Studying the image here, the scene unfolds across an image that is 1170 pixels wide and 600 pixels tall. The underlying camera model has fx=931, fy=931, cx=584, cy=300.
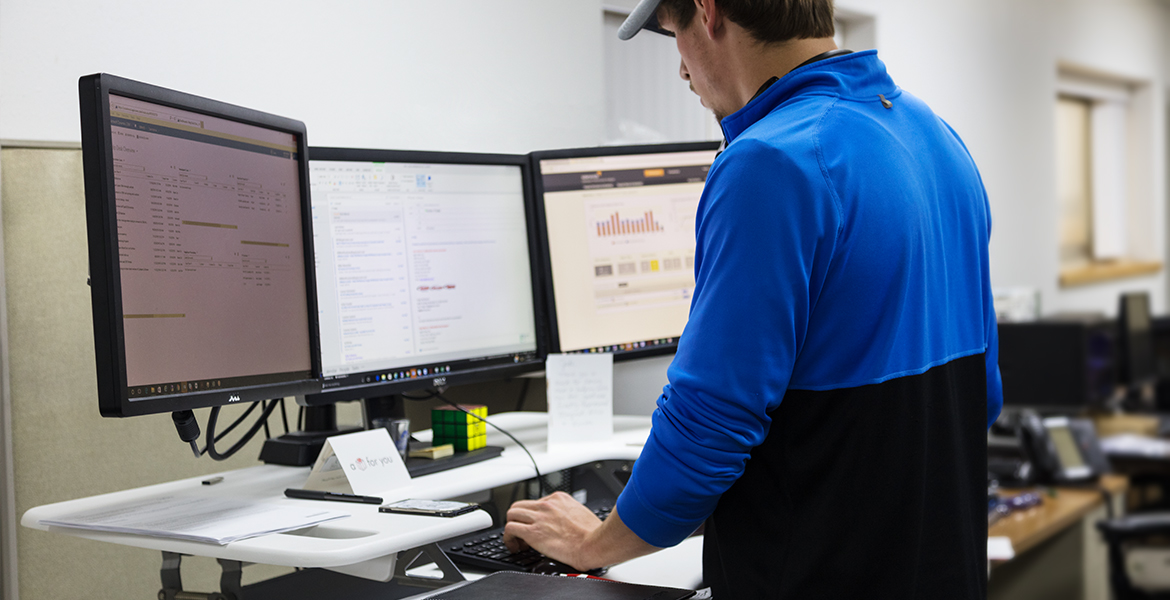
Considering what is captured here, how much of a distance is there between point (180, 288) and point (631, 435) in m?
0.81

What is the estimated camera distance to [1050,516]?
238 centimetres

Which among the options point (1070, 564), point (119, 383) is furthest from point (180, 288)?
point (1070, 564)

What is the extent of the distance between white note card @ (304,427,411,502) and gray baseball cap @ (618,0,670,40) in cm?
60

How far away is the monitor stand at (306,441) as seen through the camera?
4.36 ft

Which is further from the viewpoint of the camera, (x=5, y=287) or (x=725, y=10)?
(x=5, y=287)

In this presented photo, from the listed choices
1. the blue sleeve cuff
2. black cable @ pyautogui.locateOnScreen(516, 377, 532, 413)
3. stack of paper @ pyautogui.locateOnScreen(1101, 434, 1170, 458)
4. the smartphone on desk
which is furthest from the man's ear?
stack of paper @ pyautogui.locateOnScreen(1101, 434, 1170, 458)

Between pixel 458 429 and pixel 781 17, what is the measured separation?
77 centimetres

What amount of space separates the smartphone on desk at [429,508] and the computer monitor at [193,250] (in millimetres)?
217

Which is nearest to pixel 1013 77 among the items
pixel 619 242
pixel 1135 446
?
pixel 1135 446

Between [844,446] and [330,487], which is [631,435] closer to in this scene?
[330,487]

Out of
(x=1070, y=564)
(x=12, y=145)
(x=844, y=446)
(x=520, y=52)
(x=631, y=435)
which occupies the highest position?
(x=520, y=52)

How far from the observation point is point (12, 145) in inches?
50.4

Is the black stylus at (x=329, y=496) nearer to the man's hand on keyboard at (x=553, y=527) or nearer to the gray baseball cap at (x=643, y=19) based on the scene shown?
the man's hand on keyboard at (x=553, y=527)

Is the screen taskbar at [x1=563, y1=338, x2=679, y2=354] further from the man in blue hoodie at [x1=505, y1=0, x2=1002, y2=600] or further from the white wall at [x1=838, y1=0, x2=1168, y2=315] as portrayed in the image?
the white wall at [x1=838, y1=0, x2=1168, y2=315]
